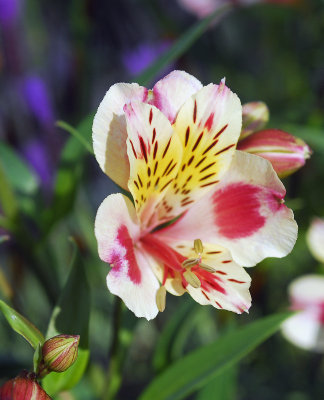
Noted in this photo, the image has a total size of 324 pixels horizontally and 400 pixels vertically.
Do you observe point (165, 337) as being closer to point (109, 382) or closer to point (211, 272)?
point (109, 382)

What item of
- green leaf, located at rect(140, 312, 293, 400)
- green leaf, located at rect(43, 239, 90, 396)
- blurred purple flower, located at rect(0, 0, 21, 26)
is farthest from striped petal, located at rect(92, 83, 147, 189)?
blurred purple flower, located at rect(0, 0, 21, 26)

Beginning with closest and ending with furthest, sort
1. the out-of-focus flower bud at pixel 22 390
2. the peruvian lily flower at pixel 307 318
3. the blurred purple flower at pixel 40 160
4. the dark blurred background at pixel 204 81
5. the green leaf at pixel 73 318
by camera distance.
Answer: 1. the out-of-focus flower bud at pixel 22 390
2. the green leaf at pixel 73 318
3. the peruvian lily flower at pixel 307 318
4. the dark blurred background at pixel 204 81
5. the blurred purple flower at pixel 40 160

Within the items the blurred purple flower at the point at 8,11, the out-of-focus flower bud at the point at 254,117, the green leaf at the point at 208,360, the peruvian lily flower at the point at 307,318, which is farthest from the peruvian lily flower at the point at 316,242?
the blurred purple flower at the point at 8,11

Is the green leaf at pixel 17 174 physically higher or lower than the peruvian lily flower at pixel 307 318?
higher

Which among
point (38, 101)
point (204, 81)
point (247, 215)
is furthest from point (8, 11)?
point (247, 215)

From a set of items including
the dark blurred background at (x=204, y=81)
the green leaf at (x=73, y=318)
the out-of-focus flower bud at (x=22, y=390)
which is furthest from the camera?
the dark blurred background at (x=204, y=81)

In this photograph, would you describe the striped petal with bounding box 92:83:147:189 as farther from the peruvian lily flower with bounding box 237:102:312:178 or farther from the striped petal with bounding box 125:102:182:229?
the peruvian lily flower with bounding box 237:102:312:178

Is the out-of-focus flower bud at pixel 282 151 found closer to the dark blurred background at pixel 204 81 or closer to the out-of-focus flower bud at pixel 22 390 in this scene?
the out-of-focus flower bud at pixel 22 390
